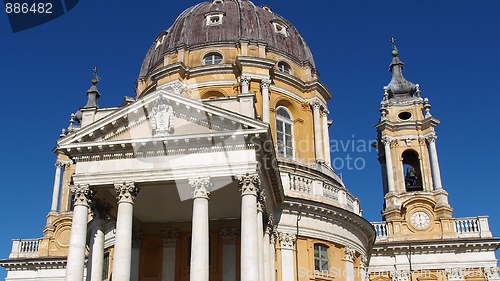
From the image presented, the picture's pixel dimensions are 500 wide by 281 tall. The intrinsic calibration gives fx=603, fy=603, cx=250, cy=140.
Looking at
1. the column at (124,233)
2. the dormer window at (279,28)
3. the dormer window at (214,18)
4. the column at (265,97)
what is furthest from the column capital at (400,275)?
the column at (124,233)

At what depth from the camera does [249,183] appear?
62.3 ft

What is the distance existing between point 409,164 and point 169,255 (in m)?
21.8

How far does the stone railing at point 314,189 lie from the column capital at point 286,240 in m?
1.76

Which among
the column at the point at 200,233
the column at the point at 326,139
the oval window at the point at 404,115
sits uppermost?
the oval window at the point at 404,115

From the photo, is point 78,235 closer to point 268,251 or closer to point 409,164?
point 268,251

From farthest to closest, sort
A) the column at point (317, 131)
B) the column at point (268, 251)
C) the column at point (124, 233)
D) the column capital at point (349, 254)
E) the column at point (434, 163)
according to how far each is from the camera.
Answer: the column at point (434, 163), the column at point (317, 131), the column capital at point (349, 254), the column at point (268, 251), the column at point (124, 233)

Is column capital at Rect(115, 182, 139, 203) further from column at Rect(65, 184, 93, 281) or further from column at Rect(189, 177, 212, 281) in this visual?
column at Rect(189, 177, 212, 281)

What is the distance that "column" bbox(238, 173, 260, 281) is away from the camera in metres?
17.9

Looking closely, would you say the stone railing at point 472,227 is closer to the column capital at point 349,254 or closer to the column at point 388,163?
the column at point 388,163

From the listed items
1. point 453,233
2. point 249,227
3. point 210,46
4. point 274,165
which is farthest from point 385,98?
point 249,227

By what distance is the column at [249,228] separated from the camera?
58.6 ft

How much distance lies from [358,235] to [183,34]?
14.4m

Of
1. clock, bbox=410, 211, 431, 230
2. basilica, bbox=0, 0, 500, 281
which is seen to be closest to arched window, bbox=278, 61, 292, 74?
basilica, bbox=0, 0, 500, 281

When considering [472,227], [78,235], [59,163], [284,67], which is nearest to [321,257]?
[78,235]
